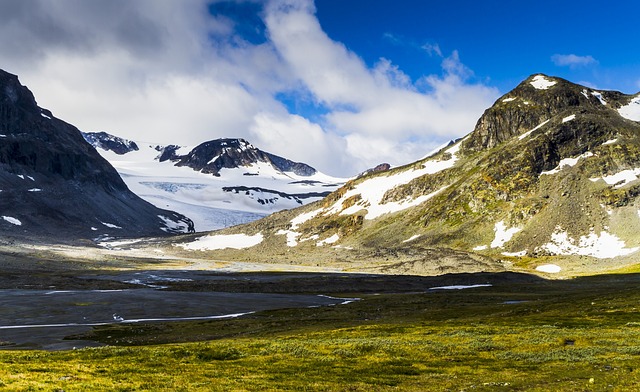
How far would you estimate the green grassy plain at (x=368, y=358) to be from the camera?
93.9ft

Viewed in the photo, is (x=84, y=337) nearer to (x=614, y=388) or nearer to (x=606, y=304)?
(x=614, y=388)

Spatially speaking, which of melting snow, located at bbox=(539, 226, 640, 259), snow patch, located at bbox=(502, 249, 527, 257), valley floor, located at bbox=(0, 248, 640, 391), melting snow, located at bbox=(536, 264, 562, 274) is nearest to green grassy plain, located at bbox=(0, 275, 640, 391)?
valley floor, located at bbox=(0, 248, 640, 391)

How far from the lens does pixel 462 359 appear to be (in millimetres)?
39281

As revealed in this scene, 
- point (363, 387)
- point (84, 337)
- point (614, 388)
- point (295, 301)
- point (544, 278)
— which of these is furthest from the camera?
point (544, 278)

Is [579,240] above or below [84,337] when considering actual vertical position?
above

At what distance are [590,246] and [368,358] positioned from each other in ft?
548

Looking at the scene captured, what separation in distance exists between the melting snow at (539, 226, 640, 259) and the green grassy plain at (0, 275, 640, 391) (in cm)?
11060

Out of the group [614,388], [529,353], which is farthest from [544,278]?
[614,388]

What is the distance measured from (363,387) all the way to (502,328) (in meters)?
31.8

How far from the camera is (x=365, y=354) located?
42625 mm

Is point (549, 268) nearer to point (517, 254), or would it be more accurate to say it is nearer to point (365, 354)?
point (517, 254)

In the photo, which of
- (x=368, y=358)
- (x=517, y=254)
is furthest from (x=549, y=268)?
(x=368, y=358)

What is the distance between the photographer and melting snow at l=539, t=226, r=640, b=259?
173250mm

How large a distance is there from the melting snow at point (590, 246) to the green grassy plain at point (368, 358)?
11060 centimetres
